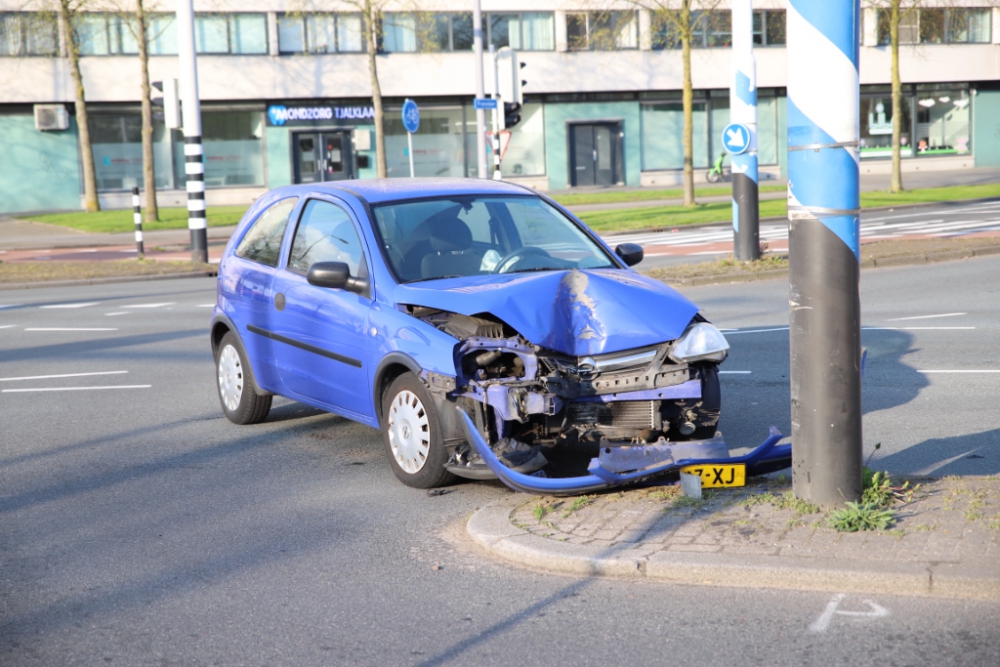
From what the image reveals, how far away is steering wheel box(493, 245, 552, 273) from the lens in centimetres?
690

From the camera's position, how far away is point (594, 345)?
5.90 meters

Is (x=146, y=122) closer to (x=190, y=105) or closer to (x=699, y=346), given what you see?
(x=190, y=105)

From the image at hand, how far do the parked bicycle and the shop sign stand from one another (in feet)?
46.2

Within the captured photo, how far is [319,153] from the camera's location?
45.3 m

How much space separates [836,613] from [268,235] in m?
5.03

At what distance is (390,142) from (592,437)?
41.2 meters

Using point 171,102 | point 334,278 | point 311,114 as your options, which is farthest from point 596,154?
point 334,278

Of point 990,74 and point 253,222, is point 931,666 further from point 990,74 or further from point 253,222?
point 990,74

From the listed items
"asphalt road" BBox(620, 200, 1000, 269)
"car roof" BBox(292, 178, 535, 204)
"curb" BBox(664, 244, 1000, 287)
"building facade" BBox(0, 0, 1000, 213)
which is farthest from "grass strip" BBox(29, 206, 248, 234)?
"car roof" BBox(292, 178, 535, 204)

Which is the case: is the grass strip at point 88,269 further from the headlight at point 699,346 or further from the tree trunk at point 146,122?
the headlight at point 699,346

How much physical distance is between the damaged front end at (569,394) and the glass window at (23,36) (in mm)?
39356

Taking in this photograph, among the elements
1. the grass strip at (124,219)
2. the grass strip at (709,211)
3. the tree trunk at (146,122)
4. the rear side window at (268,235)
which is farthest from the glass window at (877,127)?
the rear side window at (268,235)

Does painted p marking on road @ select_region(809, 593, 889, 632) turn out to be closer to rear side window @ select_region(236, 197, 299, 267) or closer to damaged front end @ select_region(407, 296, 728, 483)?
damaged front end @ select_region(407, 296, 728, 483)

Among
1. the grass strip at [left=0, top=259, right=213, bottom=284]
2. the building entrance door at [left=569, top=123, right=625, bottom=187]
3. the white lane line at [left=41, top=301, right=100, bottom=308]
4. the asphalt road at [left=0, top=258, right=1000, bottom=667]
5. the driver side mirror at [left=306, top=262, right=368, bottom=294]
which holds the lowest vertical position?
the asphalt road at [left=0, top=258, right=1000, bottom=667]
